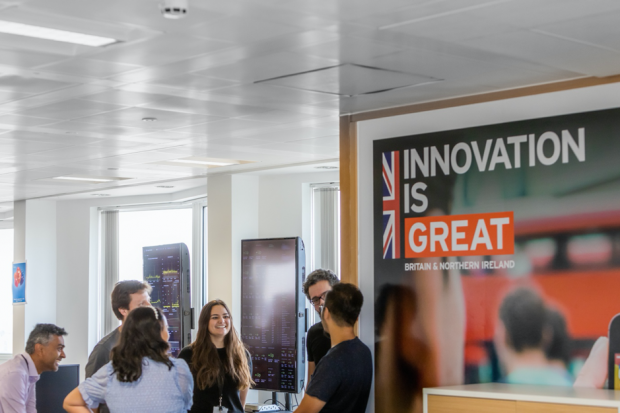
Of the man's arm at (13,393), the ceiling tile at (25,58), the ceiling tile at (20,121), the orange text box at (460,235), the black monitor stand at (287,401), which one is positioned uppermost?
the ceiling tile at (25,58)

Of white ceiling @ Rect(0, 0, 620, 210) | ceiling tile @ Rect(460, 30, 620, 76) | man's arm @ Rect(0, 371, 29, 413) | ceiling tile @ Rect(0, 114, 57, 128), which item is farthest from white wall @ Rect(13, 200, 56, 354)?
ceiling tile @ Rect(460, 30, 620, 76)

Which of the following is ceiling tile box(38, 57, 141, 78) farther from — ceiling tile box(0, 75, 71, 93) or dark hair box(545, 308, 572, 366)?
dark hair box(545, 308, 572, 366)

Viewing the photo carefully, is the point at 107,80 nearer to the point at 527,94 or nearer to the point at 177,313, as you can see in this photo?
the point at 527,94

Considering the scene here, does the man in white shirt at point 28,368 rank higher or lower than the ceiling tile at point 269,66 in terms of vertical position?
lower

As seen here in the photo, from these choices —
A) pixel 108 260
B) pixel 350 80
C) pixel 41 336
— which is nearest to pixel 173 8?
pixel 350 80

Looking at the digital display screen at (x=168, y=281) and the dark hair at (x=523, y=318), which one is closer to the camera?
the dark hair at (x=523, y=318)

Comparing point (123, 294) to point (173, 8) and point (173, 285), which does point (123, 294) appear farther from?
point (173, 285)

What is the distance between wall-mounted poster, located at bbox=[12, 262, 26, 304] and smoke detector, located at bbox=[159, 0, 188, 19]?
9.48 m

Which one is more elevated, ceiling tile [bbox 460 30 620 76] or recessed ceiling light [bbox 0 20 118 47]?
recessed ceiling light [bbox 0 20 118 47]

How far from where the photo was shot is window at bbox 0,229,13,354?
45.8 ft

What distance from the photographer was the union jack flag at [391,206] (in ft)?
16.7

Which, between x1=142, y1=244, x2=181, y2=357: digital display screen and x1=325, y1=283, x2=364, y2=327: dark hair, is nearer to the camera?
x1=325, y1=283, x2=364, y2=327: dark hair

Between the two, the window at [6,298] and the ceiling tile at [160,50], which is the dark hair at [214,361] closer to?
the ceiling tile at [160,50]

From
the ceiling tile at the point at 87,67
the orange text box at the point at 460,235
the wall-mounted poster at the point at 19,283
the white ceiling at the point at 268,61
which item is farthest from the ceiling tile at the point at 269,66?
the wall-mounted poster at the point at 19,283
